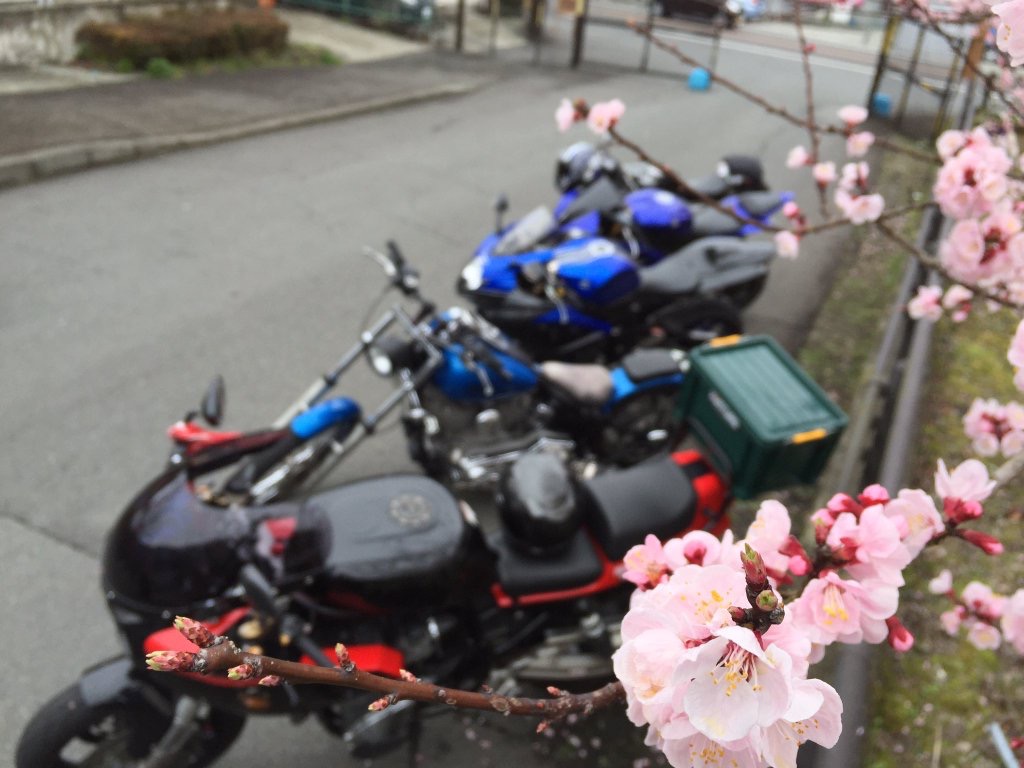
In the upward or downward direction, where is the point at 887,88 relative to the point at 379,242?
upward

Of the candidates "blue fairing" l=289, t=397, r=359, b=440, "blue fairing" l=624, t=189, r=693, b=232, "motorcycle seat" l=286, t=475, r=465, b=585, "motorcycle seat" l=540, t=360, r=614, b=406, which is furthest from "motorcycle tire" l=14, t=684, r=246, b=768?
"blue fairing" l=624, t=189, r=693, b=232

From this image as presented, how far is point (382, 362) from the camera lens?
3863 millimetres

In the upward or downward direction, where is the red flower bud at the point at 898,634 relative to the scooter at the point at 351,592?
upward

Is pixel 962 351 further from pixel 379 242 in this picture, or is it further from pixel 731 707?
pixel 731 707

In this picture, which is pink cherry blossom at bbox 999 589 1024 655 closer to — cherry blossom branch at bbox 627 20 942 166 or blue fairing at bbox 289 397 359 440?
cherry blossom branch at bbox 627 20 942 166

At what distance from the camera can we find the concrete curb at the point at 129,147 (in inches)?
296

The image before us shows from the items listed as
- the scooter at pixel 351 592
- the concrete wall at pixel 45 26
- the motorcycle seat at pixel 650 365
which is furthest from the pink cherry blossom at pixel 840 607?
the concrete wall at pixel 45 26

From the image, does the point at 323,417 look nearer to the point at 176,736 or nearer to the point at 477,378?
the point at 477,378

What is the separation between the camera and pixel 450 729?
10.5 ft

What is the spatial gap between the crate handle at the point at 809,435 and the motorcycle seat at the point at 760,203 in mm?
3705

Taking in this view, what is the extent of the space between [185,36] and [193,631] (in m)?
12.3

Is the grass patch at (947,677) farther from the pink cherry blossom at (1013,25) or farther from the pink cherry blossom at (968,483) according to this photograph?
the pink cherry blossom at (1013,25)

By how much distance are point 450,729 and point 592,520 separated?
3.34 feet

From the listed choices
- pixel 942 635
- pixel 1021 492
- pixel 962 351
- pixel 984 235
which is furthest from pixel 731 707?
pixel 962 351
